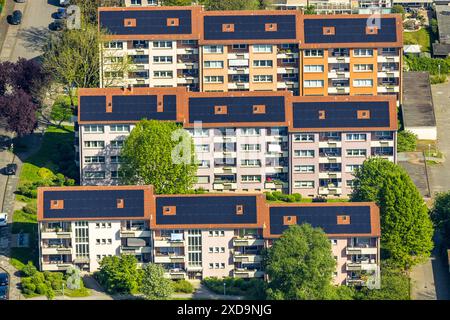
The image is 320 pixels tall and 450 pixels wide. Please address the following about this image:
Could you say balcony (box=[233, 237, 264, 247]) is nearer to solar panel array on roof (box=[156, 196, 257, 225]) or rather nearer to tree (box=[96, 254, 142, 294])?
solar panel array on roof (box=[156, 196, 257, 225])

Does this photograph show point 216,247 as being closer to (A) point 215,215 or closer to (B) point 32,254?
(A) point 215,215

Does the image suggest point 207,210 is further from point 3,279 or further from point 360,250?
point 3,279

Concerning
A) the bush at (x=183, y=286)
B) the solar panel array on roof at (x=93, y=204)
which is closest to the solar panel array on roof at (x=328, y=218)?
the bush at (x=183, y=286)

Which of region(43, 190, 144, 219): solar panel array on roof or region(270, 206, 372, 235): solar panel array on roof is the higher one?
region(43, 190, 144, 219): solar panel array on roof

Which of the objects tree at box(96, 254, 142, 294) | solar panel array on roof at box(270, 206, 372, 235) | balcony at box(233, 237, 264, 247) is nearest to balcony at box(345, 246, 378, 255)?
solar panel array on roof at box(270, 206, 372, 235)

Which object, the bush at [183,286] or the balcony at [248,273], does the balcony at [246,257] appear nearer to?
the balcony at [248,273]

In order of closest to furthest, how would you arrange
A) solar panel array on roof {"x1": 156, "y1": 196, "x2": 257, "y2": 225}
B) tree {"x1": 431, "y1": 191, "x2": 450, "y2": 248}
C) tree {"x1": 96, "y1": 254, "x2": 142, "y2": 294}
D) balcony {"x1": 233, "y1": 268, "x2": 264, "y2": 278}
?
tree {"x1": 96, "y1": 254, "x2": 142, "y2": 294} → balcony {"x1": 233, "y1": 268, "x2": 264, "y2": 278} → solar panel array on roof {"x1": 156, "y1": 196, "x2": 257, "y2": 225} → tree {"x1": 431, "y1": 191, "x2": 450, "y2": 248}

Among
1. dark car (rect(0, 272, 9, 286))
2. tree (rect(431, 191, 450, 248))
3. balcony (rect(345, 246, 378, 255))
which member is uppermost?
tree (rect(431, 191, 450, 248))
